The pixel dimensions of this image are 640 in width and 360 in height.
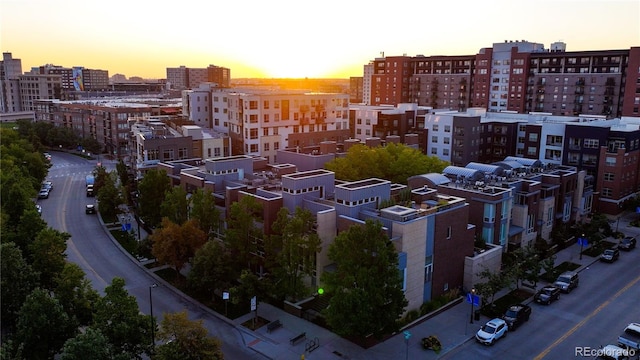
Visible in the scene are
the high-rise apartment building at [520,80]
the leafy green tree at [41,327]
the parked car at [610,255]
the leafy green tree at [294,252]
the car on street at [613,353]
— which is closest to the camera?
the leafy green tree at [41,327]

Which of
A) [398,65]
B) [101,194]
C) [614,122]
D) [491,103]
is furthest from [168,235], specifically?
[398,65]

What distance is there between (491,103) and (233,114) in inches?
2864

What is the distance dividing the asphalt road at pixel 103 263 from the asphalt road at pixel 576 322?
16.6m

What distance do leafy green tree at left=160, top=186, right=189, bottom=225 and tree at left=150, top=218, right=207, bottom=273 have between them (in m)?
4.36

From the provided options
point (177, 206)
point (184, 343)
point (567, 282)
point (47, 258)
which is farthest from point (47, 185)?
point (567, 282)

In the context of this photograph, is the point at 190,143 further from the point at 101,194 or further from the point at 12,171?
the point at 12,171

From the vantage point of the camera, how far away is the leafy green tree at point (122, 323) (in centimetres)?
2903

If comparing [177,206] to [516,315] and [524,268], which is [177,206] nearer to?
[516,315]

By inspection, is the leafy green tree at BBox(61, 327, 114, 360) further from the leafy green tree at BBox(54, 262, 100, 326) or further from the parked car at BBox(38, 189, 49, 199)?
the parked car at BBox(38, 189, 49, 199)

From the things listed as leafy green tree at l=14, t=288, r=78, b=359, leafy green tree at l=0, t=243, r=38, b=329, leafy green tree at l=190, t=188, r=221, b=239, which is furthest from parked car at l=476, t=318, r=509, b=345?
leafy green tree at l=0, t=243, r=38, b=329

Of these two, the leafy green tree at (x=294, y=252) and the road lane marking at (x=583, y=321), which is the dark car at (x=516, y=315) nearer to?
the road lane marking at (x=583, y=321)

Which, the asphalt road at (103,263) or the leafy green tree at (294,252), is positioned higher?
the leafy green tree at (294,252)

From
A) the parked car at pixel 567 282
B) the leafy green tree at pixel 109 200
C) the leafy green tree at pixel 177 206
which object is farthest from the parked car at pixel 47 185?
the parked car at pixel 567 282

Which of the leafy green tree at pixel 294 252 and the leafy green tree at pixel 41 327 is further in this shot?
the leafy green tree at pixel 294 252
